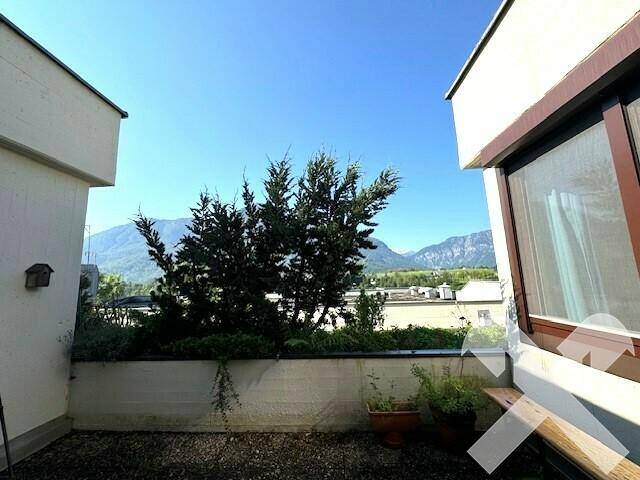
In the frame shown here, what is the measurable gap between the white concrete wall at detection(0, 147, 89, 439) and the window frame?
203 inches

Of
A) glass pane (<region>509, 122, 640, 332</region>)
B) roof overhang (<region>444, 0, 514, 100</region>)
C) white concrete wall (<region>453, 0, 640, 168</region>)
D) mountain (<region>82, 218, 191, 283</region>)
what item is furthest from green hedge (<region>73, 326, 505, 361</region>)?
mountain (<region>82, 218, 191, 283</region>)

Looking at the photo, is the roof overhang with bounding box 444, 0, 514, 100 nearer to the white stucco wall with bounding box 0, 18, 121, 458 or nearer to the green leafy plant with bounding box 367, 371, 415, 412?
the green leafy plant with bounding box 367, 371, 415, 412

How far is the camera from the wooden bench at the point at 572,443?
1.51 metres

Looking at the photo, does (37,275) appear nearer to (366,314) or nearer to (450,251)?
(366,314)

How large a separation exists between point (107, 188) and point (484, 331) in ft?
18.6

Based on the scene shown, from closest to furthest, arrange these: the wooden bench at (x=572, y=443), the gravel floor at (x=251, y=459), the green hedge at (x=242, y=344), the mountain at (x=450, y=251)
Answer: the wooden bench at (x=572, y=443), the gravel floor at (x=251, y=459), the green hedge at (x=242, y=344), the mountain at (x=450, y=251)

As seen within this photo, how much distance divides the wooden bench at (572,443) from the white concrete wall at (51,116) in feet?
16.8

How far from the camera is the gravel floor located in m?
2.47

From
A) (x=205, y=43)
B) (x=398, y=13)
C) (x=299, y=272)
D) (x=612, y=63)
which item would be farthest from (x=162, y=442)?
(x=398, y=13)

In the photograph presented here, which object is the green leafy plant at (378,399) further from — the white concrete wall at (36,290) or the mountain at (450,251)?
the mountain at (450,251)

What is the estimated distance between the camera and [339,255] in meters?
4.18

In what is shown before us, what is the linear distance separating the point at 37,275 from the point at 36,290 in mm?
206

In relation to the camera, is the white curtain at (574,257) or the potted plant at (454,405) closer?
the white curtain at (574,257)

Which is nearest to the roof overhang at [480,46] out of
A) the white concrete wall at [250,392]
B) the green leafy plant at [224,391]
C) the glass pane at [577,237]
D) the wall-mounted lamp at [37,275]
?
the glass pane at [577,237]
